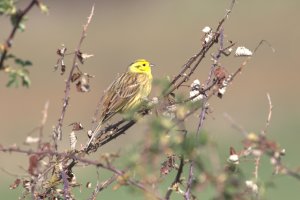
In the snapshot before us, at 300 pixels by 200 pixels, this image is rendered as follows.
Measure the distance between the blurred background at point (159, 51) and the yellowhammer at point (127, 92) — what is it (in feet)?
58.1

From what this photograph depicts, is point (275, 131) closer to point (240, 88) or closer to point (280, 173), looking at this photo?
point (240, 88)

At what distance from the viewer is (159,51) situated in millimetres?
33625

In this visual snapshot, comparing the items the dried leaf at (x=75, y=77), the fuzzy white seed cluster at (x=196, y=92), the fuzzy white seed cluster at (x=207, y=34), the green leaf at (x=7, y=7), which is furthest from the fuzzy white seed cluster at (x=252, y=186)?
the fuzzy white seed cluster at (x=207, y=34)

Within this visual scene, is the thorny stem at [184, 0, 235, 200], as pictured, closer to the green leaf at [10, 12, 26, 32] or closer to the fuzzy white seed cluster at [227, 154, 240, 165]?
the fuzzy white seed cluster at [227, 154, 240, 165]

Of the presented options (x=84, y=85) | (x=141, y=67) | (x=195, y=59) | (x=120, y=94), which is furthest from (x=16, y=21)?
(x=141, y=67)

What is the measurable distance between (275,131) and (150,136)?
929 inches

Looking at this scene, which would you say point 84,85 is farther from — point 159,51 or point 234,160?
point 159,51

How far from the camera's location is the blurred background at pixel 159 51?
90.8 ft

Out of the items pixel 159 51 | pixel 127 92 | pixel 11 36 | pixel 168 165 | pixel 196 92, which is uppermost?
pixel 11 36

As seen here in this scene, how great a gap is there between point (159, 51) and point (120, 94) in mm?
27316

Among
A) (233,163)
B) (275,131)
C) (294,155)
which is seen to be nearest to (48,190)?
(233,163)

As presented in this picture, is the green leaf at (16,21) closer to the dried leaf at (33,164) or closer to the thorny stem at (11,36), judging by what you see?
the thorny stem at (11,36)

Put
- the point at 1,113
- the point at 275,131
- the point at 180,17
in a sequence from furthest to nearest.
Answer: the point at 180,17 < the point at 1,113 < the point at 275,131

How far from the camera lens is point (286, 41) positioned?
31922 mm
